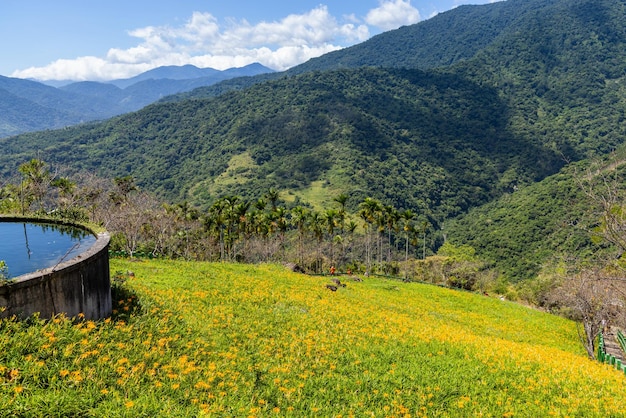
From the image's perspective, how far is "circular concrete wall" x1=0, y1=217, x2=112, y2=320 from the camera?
840 centimetres

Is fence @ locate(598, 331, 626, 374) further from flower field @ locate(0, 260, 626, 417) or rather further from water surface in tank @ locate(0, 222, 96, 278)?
water surface in tank @ locate(0, 222, 96, 278)

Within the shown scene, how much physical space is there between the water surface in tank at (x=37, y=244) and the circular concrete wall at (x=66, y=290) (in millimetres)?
743

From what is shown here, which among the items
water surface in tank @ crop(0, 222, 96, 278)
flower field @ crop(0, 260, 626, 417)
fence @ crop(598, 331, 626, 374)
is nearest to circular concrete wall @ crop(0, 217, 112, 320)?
flower field @ crop(0, 260, 626, 417)

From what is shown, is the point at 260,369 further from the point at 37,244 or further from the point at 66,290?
the point at 37,244

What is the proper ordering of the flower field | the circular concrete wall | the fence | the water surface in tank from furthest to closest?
the fence < the water surface in tank < the circular concrete wall < the flower field

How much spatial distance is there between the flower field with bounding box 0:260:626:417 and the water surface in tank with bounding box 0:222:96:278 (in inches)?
92.4

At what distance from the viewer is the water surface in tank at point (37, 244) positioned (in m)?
11.6

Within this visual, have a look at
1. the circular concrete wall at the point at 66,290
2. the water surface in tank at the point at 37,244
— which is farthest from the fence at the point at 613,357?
the water surface in tank at the point at 37,244

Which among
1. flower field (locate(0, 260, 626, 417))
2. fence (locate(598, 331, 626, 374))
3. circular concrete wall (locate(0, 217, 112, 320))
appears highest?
circular concrete wall (locate(0, 217, 112, 320))

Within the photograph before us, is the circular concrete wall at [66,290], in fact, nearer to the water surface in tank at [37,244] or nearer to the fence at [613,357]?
the water surface in tank at [37,244]

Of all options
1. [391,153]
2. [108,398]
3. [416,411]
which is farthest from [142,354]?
[391,153]

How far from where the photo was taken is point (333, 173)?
552 feet

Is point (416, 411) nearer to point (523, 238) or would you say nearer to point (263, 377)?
point (263, 377)

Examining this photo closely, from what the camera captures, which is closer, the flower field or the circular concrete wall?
the flower field
